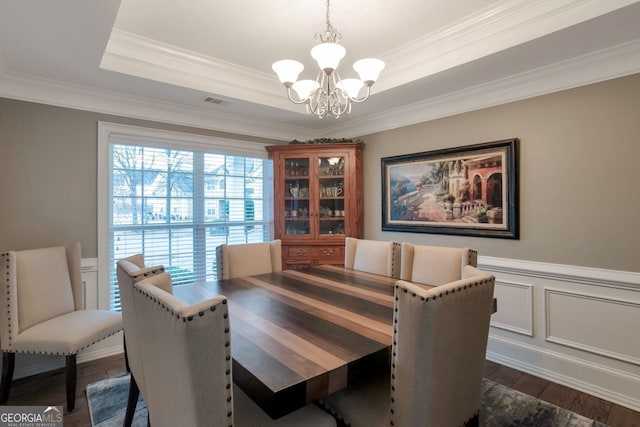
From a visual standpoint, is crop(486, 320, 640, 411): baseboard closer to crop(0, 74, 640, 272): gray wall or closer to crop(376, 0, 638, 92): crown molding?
crop(0, 74, 640, 272): gray wall

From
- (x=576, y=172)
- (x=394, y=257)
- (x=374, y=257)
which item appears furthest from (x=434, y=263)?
(x=576, y=172)

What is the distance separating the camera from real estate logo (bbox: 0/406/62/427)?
74.9 inches

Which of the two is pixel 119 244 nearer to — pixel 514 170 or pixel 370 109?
pixel 370 109

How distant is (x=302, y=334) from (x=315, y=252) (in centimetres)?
241

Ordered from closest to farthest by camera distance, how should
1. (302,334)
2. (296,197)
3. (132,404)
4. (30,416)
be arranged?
(302,334)
(132,404)
(30,416)
(296,197)

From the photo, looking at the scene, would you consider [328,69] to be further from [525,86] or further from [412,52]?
[525,86]

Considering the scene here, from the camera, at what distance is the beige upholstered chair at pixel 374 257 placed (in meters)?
2.50

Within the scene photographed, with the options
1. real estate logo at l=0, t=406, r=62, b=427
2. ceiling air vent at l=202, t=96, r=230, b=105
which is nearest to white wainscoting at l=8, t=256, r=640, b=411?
real estate logo at l=0, t=406, r=62, b=427

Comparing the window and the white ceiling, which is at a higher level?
the white ceiling

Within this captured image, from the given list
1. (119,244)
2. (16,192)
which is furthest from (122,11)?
(119,244)

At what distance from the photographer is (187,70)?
106 inches

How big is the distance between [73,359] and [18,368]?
2.81ft

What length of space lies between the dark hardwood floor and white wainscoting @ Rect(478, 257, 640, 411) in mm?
95

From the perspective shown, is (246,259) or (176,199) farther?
(176,199)
